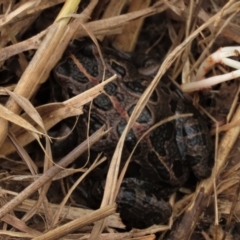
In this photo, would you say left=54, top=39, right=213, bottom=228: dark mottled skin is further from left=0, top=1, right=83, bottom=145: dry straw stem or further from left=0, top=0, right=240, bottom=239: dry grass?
left=0, top=1, right=83, bottom=145: dry straw stem

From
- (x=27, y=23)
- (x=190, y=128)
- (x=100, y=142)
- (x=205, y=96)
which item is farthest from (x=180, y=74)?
Answer: (x=27, y=23)

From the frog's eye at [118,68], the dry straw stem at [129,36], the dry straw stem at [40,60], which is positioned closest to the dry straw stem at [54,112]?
the dry straw stem at [40,60]

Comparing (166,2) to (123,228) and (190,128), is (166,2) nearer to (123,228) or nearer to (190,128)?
(190,128)

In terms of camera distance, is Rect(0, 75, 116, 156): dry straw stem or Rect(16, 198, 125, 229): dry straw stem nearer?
Rect(0, 75, 116, 156): dry straw stem

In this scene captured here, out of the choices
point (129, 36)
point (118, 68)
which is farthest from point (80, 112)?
point (129, 36)

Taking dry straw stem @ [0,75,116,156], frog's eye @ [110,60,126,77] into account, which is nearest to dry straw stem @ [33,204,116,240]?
dry straw stem @ [0,75,116,156]

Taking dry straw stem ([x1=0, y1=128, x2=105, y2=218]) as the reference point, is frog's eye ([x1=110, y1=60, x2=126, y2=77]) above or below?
above

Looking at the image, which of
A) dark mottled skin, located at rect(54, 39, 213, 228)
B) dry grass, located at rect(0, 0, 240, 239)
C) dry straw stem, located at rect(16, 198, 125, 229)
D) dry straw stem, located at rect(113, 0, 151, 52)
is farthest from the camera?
dry straw stem, located at rect(113, 0, 151, 52)

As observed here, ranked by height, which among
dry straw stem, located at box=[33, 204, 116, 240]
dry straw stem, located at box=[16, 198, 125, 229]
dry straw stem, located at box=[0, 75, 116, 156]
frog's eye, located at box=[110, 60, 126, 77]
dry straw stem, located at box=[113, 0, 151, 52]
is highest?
dry straw stem, located at box=[113, 0, 151, 52]
